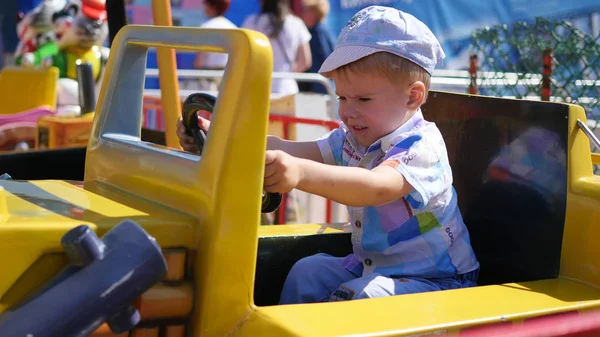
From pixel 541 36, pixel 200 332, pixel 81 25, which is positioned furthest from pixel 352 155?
pixel 81 25

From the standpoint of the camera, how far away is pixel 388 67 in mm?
1759

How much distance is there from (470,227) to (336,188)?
688mm

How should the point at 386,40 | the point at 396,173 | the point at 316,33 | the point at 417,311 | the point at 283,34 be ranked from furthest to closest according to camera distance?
1. the point at 316,33
2. the point at 283,34
3. the point at 386,40
4. the point at 396,173
5. the point at 417,311

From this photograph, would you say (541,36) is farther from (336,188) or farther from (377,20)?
(336,188)

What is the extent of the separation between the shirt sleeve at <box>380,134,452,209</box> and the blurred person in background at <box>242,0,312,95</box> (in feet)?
14.2

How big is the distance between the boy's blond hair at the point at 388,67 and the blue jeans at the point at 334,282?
0.43m

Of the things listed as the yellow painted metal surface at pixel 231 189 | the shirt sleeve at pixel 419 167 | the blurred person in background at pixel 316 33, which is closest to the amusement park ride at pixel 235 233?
the yellow painted metal surface at pixel 231 189

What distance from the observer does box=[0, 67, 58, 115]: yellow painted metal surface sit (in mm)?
5500

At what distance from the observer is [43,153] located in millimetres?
3422

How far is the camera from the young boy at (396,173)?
172 cm

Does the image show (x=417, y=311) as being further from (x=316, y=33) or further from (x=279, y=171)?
(x=316, y=33)

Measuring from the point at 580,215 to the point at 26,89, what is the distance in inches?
179

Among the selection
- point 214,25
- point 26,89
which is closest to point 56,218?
point 26,89

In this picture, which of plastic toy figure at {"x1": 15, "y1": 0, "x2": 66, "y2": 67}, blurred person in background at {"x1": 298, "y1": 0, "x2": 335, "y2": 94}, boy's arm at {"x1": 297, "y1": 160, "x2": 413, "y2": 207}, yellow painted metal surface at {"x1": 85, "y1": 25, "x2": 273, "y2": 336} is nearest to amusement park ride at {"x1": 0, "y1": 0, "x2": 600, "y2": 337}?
yellow painted metal surface at {"x1": 85, "y1": 25, "x2": 273, "y2": 336}
